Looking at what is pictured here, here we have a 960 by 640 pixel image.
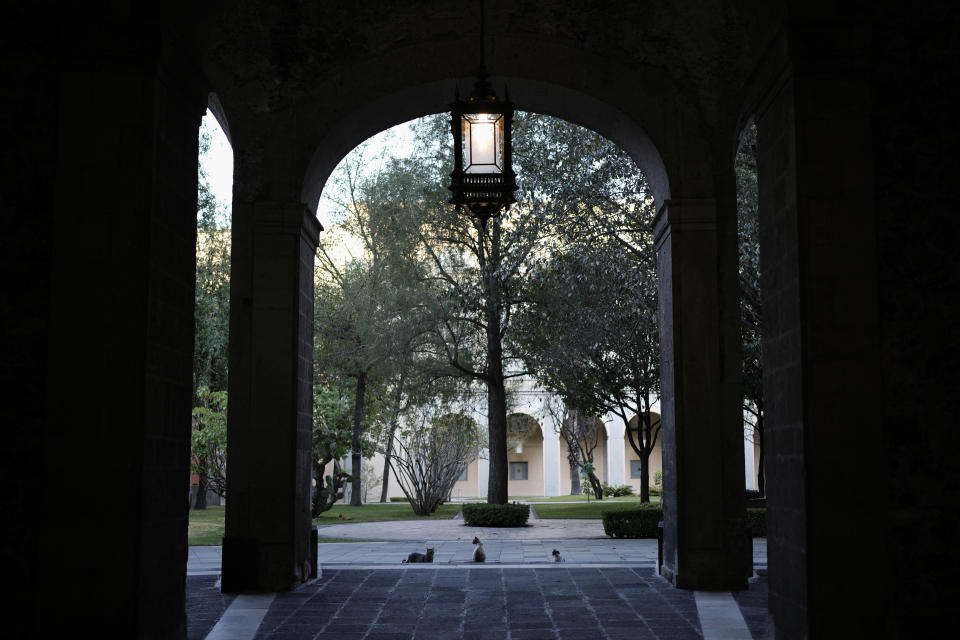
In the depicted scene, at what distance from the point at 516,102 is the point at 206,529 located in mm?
12953

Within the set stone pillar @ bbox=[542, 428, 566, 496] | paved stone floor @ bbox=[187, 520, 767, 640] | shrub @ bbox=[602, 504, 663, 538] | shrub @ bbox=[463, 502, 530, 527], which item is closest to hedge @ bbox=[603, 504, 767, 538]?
shrub @ bbox=[602, 504, 663, 538]

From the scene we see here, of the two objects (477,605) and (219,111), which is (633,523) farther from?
(219,111)

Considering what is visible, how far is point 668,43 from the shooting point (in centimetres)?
820

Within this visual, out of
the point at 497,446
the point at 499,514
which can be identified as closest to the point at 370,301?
the point at 497,446

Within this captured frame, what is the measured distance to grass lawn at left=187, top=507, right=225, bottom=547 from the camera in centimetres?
1599

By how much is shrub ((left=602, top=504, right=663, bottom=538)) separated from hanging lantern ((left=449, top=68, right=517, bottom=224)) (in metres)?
11.3

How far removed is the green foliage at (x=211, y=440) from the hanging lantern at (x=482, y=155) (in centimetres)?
1401

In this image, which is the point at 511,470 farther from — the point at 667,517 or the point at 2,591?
the point at 2,591

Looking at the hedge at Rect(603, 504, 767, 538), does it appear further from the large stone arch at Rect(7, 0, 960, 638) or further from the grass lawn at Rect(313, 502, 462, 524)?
the large stone arch at Rect(7, 0, 960, 638)

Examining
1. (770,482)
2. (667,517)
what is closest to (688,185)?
(667,517)

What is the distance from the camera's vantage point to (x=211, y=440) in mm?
19312

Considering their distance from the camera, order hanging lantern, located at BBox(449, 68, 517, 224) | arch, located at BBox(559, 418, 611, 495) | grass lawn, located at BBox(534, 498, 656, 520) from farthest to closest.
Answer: arch, located at BBox(559, 418, 611, 495) < grass lawn, located at BBox(534, 498, 656, 520) < hanging lantern, located at BBox(449, 68, 517, 224)

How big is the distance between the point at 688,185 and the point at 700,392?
1.95 meters

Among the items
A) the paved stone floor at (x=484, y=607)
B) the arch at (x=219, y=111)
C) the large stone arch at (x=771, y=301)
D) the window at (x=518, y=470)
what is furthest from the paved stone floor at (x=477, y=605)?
the window at (x=518, y=470)
